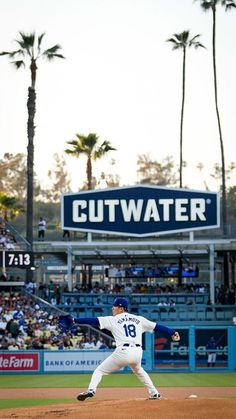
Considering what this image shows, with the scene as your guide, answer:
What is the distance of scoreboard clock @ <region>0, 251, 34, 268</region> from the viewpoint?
42.9 m

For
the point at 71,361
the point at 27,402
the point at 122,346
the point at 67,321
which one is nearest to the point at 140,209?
the point at 71,361

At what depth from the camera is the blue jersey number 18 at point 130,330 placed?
16.6 m

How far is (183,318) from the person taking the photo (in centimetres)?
4509

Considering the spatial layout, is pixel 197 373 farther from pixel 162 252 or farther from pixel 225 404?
pixel 225 404

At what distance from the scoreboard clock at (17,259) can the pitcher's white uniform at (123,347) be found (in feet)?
86.6

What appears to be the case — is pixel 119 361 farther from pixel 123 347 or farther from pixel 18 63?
pixel 18 63

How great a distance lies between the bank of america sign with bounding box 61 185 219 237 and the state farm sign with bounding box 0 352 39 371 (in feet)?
44.3

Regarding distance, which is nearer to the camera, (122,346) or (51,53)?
(122,346)

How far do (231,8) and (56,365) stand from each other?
3562cm

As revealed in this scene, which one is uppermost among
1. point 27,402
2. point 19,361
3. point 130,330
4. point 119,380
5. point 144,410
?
point 130,330

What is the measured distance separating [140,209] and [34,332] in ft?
36.6

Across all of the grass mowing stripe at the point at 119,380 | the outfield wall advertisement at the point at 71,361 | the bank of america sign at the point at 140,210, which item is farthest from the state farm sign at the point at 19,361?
the bank of america sign at the point at 140,210

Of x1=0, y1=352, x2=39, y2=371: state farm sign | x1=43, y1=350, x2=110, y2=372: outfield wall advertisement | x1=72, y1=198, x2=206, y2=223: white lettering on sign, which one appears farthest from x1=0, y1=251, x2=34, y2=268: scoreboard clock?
x1=43, y1=350, x2=110, y2=372: outfield wall advertisement

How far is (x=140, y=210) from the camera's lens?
157 ft
